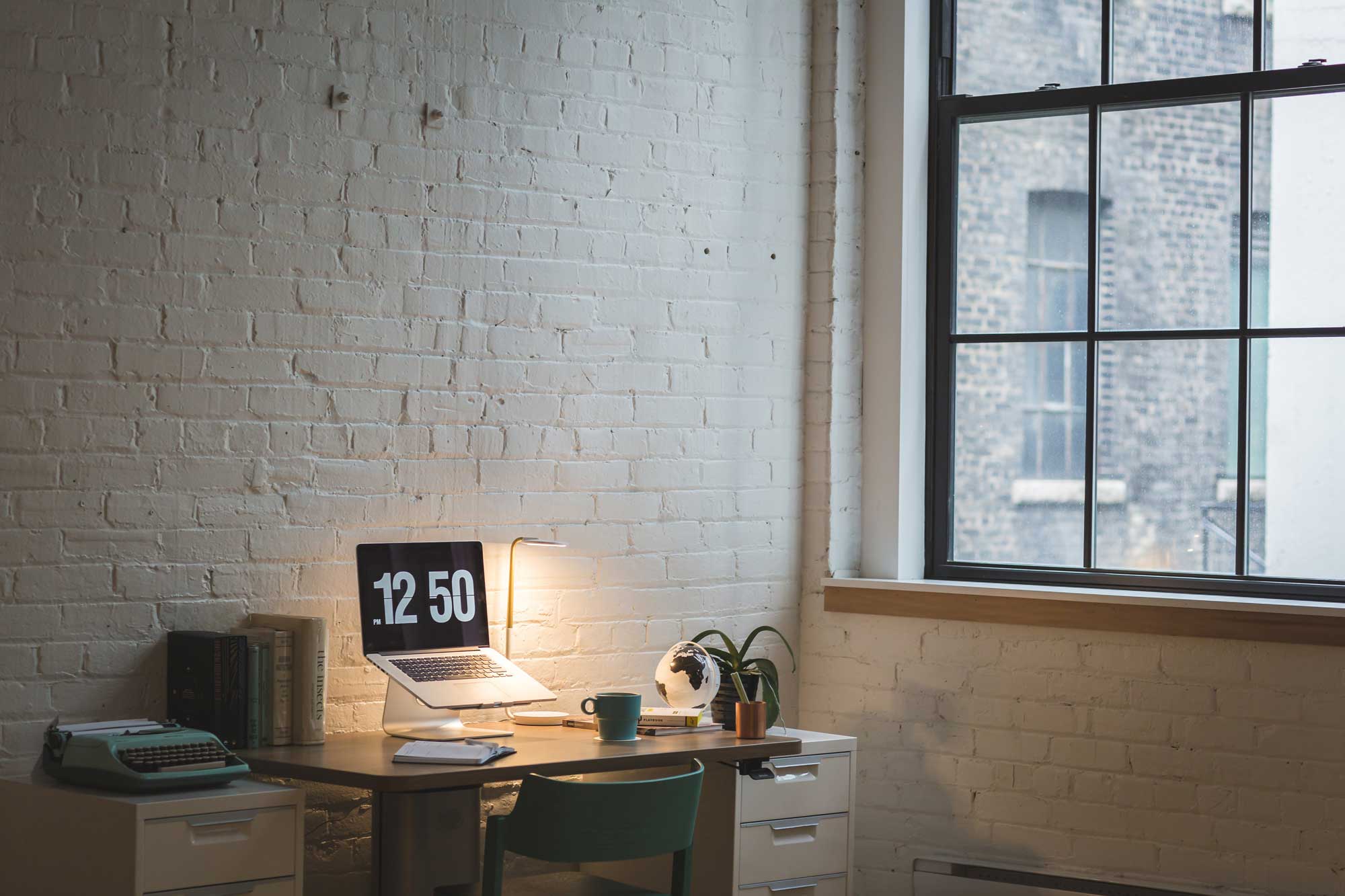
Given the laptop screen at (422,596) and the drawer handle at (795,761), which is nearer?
the laptop screen at (422,596)

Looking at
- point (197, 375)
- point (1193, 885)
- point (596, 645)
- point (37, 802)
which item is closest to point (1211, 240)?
point (1193, 885)

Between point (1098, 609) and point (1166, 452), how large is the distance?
52 cm

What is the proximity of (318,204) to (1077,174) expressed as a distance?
222 cm

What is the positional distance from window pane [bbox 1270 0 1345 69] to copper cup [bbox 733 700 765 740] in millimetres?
2321

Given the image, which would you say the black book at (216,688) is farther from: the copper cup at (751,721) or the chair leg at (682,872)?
the copper cup at (751,721)

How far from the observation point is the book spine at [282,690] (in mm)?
3168

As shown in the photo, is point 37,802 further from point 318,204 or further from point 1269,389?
point 1269,389

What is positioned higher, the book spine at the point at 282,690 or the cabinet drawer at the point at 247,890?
the book spine at the point at 282,690

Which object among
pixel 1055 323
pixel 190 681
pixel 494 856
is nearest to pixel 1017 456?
pixel 1055 323

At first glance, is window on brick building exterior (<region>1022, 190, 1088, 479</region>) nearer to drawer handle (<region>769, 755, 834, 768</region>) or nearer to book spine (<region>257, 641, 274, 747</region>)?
drawer handle (<region>769, 755, 834, 768</region>)

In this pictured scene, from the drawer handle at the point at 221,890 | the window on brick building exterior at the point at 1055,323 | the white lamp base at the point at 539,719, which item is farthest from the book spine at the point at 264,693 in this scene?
the window on brick building exterior at the point at 1055,323

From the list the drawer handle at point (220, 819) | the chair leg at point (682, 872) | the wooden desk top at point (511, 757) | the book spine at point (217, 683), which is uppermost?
the book spine at point (217, 683)

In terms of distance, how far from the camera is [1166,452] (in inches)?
162

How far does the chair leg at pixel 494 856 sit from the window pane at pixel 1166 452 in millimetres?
2139
